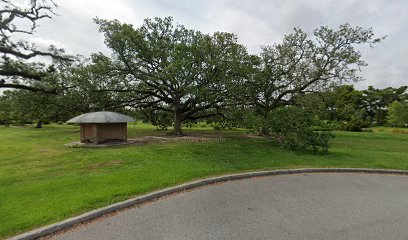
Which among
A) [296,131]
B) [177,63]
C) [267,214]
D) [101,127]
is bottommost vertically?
[267,214]

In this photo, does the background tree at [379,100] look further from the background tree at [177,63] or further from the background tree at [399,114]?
the background tree at [177,63]

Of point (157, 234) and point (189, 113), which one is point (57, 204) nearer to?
point (157, 234)

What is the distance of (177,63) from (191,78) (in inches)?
51.8

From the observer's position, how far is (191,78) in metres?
12.3

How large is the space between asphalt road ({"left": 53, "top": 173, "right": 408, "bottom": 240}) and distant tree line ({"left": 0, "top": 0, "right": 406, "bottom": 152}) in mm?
5655

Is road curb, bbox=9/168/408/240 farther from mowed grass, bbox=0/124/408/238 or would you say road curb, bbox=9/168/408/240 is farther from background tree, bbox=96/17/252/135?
background tree, bbox=96/17/252/135

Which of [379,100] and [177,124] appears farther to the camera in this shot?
[379,100]

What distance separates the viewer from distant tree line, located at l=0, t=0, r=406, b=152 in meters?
12.2

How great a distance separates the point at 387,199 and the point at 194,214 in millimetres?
4648

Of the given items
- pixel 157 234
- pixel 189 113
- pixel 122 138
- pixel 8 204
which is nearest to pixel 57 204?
pixel 8 204

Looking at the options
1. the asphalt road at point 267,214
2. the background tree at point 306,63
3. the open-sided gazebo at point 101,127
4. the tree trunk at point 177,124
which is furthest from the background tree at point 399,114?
the open-sided gazebo at point 101,127

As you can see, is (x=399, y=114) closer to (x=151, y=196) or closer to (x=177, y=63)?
(x=177, y=63)

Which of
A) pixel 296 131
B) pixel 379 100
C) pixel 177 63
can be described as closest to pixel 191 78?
pixel 177 63

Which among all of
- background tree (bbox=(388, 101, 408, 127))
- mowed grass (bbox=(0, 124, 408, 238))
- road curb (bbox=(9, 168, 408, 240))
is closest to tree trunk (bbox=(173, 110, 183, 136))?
mowed grass (bbox=(0, 124, 408, 238))
